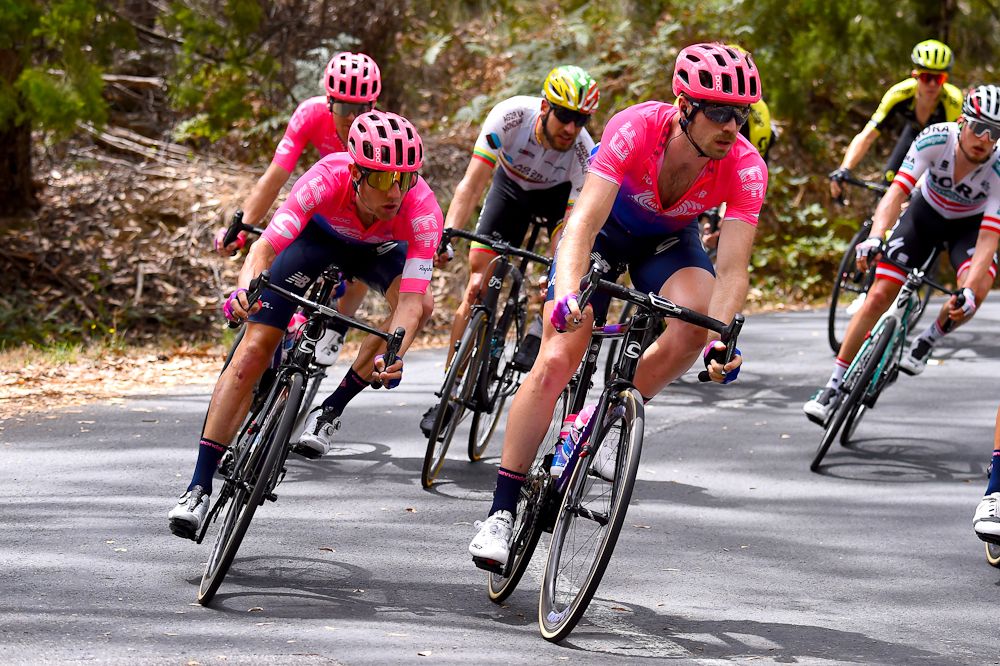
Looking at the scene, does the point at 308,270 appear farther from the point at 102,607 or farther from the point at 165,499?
the point at 102,607

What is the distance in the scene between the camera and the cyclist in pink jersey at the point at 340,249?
5.86 metres

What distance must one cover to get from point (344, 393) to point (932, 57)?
7.00 metres

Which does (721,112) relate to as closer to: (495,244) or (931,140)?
(495,244)

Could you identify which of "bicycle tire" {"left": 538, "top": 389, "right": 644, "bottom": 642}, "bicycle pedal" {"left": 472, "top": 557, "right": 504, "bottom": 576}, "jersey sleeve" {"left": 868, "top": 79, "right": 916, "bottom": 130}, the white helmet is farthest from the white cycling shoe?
"jersey sleeve" {"left": 868, "top": 79, "right": 916, "bottom": 130}

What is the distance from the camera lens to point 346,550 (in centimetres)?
634

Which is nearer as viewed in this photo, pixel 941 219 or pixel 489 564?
pixel 489 564

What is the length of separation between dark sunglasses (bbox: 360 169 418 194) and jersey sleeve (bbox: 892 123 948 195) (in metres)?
4.13

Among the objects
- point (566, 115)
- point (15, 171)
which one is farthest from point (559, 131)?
point (15, 171)

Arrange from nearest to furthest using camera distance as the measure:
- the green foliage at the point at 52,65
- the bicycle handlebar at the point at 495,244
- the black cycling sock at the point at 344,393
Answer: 1. the black cycling sock at the point at 344,393
2. the bicycle handlebar at the point at 495,244
3. the green foliage at the point at 52,65

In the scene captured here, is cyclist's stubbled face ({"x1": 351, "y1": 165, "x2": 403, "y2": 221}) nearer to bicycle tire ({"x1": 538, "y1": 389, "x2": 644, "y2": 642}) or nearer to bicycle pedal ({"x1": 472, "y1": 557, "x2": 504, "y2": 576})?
bicycle tire ({"x1": 538, "y1": 389, "x2": 644, "y2": 642})

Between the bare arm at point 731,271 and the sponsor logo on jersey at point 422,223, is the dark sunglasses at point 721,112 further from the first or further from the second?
the sponsor logo on jersey at point 422,223

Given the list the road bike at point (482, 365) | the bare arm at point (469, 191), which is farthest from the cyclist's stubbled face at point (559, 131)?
the road bike at point (482, 365)

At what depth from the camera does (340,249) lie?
6.80 m

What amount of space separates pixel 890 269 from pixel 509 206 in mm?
2653
